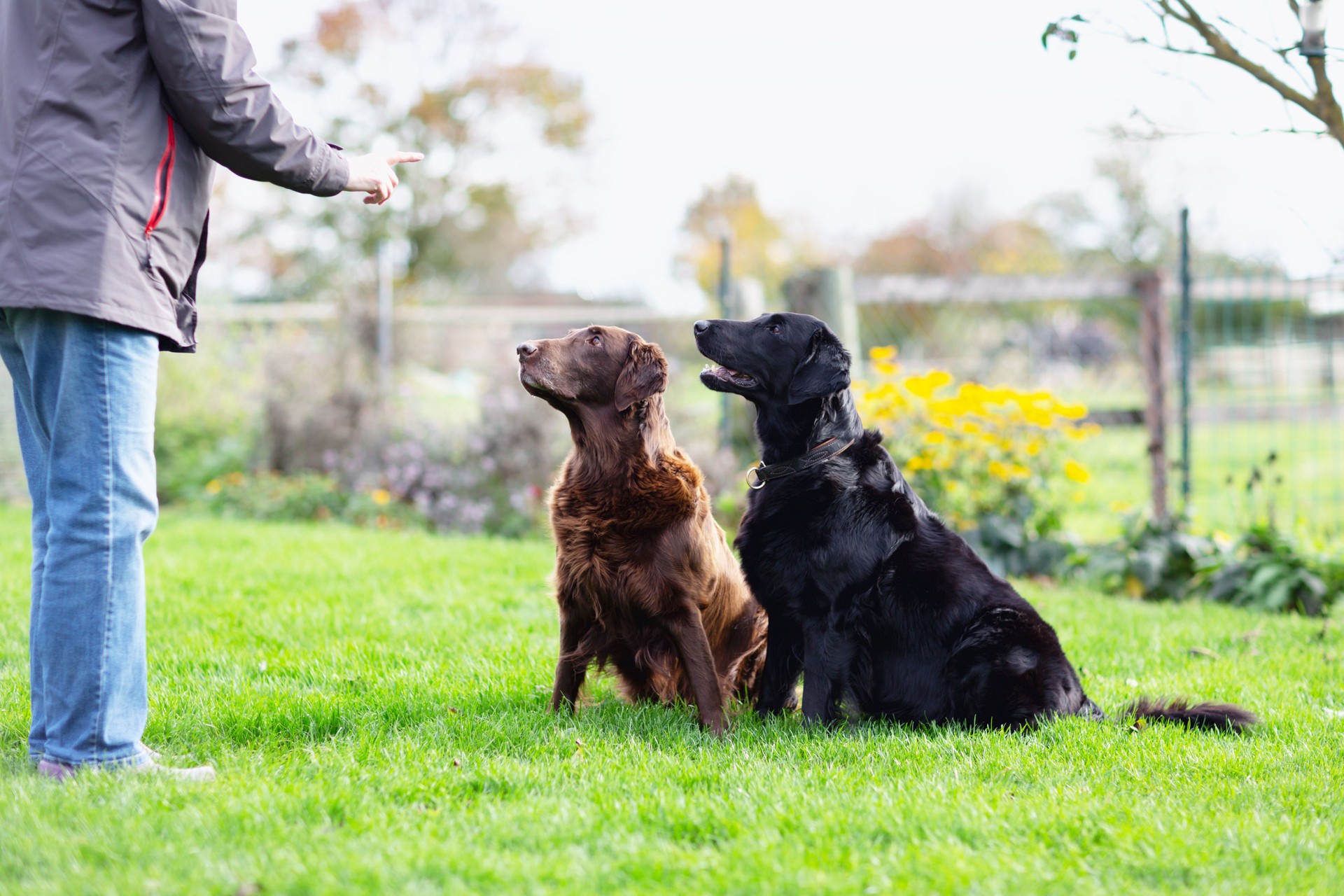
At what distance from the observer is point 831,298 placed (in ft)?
24.3

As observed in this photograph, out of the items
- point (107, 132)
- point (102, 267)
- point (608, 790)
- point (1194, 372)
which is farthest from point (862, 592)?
point (1194, 372)

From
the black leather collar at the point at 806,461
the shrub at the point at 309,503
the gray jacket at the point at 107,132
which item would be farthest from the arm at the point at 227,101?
the shrub at the point at 309,503

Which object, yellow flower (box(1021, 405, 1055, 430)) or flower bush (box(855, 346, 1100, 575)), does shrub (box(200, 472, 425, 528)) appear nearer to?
flower bush (box(855, 346, 1100, 575))

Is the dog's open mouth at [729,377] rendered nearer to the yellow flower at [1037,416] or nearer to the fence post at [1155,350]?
the yellow flower at [1037,416]

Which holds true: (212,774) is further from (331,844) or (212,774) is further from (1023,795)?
(1023,795)

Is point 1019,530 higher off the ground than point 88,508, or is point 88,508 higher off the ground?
point 88,508

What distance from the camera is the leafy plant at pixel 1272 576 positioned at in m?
5.14

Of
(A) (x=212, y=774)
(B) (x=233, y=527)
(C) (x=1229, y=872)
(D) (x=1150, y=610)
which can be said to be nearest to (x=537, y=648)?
(A) (x=212, y=774)

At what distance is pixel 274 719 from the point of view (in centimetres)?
296

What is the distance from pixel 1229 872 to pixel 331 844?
5.95 feet

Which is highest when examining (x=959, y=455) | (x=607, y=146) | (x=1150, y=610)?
(x=607, y=146)

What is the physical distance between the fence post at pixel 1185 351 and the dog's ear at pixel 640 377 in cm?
408

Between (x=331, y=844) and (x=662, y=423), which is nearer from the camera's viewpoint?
(x=331, y=844)

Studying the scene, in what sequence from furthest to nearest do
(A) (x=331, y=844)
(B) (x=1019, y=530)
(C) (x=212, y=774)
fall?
(B) (x=1019, y=530)
(C) (x=212, y=774)
(A) (x=331, y=844)
